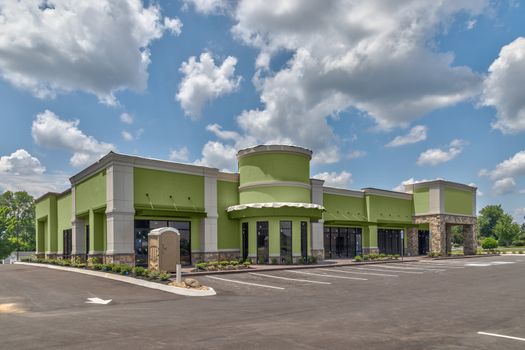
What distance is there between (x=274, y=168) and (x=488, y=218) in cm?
13526

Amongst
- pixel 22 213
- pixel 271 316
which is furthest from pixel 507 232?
pixel 22 213

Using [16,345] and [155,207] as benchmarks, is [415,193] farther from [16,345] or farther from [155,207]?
[16,345]

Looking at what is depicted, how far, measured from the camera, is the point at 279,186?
31.9 meters

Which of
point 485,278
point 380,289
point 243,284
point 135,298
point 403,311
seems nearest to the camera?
point 403,311

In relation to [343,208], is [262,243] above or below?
below

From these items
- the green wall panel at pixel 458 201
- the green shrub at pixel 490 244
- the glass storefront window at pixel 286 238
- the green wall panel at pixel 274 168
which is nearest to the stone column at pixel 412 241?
the green wall panel at pixel 458 201

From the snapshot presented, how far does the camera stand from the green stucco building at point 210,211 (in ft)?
87.8

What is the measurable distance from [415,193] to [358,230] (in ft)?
34.8

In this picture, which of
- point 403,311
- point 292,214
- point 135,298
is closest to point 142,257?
point 292,214

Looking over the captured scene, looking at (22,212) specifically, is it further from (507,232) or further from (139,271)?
(507,232)

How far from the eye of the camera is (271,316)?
11.7 metres

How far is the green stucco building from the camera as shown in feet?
87.8

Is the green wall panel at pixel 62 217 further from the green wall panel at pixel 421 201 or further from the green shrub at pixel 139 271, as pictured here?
the green wall panel at pixel 421 201

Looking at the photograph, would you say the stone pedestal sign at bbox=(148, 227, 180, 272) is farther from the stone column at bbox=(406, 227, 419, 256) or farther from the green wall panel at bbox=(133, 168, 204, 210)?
the stone column at bbox=(406, 227, 419, 256)
